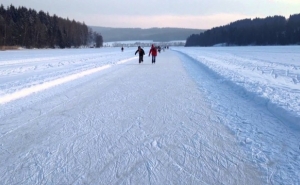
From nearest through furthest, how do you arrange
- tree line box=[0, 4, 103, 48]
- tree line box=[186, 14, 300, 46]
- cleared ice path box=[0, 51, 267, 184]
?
cleared ice path box=[0, 51, 267, 184], tree line box=[0, 4, 103, 48], tree line box=[186, 14, 300, 46]

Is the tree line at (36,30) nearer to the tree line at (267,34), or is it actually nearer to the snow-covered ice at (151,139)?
the snow-covered ice at (151,139)

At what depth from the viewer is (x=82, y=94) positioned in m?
8.58

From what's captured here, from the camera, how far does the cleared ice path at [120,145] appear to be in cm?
326

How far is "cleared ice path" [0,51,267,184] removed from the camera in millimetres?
3258

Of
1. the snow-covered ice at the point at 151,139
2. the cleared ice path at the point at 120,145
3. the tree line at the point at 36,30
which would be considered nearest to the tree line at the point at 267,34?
the tree line at the point at 36,30

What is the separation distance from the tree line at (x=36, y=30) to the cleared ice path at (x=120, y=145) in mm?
71566

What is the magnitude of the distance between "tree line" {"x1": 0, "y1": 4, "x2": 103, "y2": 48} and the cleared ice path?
71566 mm

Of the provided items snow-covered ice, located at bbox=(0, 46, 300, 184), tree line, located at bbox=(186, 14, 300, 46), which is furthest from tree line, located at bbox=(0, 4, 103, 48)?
tree line, located at bbox=(186, 14, 300, 46)

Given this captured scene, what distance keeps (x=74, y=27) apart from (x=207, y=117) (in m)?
121

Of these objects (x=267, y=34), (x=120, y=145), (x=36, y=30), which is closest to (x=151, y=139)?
(x=120, y=145)

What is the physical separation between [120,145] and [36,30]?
286 ft

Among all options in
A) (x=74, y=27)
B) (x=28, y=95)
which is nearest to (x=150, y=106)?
(x=28, y=95)

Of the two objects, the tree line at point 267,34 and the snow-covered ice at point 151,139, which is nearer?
the snow-covered ice at point 151,139

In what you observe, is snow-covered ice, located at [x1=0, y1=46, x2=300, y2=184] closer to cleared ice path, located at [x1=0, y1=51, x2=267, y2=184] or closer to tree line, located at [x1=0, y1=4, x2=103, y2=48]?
cleared ice path, located at [x1=0, y1=51, x2=267, y2=184]
